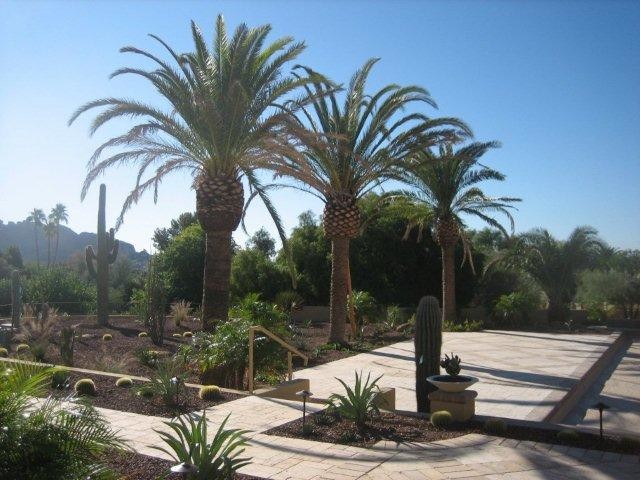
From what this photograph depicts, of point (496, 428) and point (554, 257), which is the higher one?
point (554, 257)

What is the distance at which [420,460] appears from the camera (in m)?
6.12

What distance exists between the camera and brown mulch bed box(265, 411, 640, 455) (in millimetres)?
6785

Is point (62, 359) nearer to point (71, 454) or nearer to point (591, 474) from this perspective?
point (71, 454)

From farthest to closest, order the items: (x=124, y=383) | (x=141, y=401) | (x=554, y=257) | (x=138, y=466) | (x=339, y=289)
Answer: (x=554, y=257) → (x=339, y=289) → (x=124, y=383) → (x=141, y=401) → (x=138, y=466)

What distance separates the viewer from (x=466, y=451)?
254 inches

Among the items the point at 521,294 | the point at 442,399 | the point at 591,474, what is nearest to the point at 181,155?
the point at 442,399

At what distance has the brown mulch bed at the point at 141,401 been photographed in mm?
8156

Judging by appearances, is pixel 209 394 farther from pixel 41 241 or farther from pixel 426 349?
pixel 41 241

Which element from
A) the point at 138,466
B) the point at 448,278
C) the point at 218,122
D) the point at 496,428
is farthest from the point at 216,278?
the point at 448,278

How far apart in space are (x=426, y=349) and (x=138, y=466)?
442 centimetres

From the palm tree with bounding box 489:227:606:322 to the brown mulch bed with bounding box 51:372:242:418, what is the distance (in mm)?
22677

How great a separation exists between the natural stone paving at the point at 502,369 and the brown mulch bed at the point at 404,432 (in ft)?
7.50

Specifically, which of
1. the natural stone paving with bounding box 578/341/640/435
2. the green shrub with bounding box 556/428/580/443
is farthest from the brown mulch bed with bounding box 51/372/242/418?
the natural stone paving with bounding box 578/341/640/435

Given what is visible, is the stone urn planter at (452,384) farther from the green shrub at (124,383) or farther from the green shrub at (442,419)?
the green shrub at (124,383)
